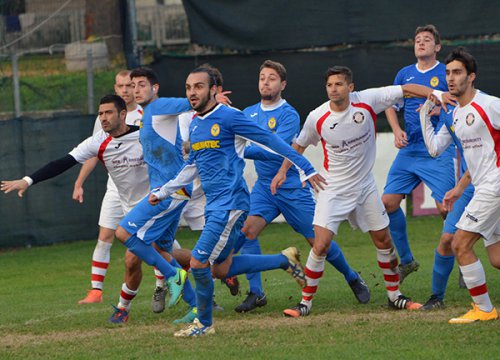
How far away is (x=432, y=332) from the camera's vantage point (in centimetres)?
894

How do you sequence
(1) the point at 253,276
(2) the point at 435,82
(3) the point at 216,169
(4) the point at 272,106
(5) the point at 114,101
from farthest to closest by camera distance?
(2) the point at 435,82 → (4) the point at 272,106 → (1) the point at 253,276 → (5) the point at 114,101 → (3) the point at 216,169

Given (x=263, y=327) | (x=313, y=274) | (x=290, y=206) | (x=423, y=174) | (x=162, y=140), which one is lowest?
(x=263, y=327)

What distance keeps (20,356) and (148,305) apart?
2.91 meters

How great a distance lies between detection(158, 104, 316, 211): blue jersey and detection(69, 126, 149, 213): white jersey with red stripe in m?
1.68

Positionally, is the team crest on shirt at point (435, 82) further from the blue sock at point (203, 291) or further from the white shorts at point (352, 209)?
the blue sock at point (203, 291)

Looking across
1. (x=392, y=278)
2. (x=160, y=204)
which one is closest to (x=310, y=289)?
(x=392, y=278)

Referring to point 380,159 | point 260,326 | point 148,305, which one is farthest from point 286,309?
point 380,159

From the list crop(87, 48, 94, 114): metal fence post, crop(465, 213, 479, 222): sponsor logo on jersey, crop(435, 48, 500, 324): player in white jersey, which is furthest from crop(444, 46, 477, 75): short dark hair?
crop(87, 48, 94, 114): metal fence post

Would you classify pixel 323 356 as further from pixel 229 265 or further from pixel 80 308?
pixel 80 308

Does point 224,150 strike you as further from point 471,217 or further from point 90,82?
point 90,82

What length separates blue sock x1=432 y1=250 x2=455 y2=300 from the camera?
33.7ft

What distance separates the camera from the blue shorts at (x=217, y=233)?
9180 mm

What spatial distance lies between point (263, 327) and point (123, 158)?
2432 mm

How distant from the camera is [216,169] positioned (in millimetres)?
9320
